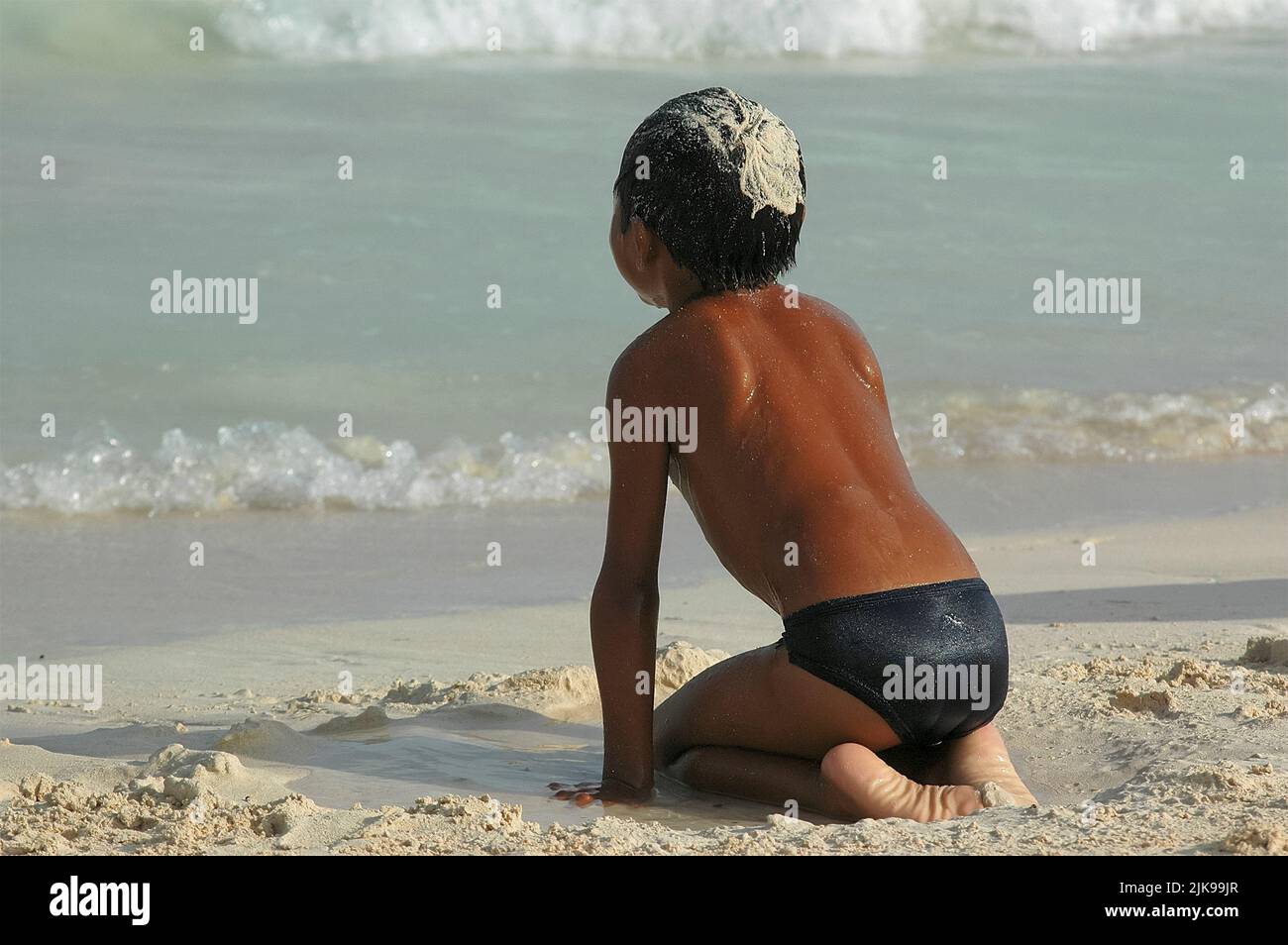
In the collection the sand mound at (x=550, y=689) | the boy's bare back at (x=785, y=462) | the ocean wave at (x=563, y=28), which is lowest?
the sand mound at (x=550, y=689)

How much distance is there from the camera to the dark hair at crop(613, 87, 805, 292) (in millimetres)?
2969

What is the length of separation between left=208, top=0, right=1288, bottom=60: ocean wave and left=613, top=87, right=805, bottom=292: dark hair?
1274 centimetres

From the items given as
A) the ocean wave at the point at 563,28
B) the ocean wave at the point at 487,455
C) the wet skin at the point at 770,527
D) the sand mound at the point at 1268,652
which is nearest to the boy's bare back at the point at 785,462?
the wet skin at the point at 770,527

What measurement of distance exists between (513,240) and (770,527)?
8.42 m

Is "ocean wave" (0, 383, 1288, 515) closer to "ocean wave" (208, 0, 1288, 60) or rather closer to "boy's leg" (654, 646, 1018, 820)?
"boy's leg" (654, 646, 1018, 820)

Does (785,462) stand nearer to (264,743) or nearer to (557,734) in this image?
(557,734)

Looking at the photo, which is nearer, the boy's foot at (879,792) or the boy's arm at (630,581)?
the boy's foot at (879,792)

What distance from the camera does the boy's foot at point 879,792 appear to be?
2.72 metres

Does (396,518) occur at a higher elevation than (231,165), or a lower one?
lower

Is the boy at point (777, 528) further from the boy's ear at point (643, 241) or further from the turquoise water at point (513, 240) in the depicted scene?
→ the turquoise water at point (513, 240)

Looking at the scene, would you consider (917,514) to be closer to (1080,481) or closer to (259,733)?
(259,733)
